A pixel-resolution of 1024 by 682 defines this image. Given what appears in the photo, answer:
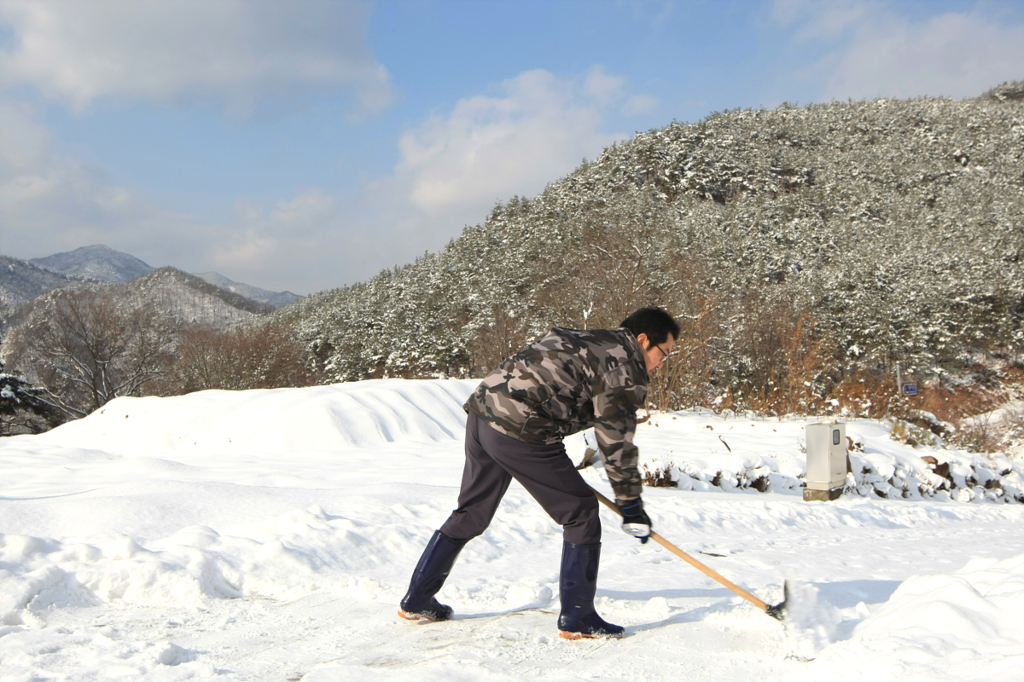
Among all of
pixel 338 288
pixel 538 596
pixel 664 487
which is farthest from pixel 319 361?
pixel 538 596

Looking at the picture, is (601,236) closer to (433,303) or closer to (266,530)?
(266,530)

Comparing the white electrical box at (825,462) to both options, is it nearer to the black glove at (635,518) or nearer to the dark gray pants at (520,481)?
the black glove at (635,518)

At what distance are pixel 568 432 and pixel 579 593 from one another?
2.39ft

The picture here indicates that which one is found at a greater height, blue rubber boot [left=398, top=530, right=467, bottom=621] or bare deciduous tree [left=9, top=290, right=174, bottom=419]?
bare deciduous tree [left=9, top=290, right=174, bottom=419]

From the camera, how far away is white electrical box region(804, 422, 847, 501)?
9211 millimetres

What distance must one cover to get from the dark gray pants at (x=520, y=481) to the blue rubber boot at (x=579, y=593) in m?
0.06

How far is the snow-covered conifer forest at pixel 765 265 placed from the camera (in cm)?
1912

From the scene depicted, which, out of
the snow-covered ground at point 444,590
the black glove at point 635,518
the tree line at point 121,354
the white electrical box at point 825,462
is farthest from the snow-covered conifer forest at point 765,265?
the black glove at point 635,518

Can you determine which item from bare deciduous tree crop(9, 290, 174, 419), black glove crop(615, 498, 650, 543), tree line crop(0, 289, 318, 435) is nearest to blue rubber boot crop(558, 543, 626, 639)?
black glove crop(615, 498, 650, 543)

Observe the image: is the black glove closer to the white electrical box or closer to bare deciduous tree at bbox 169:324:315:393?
the white electrical box

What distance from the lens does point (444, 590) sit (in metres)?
3.86

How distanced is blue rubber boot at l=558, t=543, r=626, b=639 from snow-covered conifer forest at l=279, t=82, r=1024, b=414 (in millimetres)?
14201

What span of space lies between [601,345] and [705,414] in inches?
553

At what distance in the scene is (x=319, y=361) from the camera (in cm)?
Result: 6588
